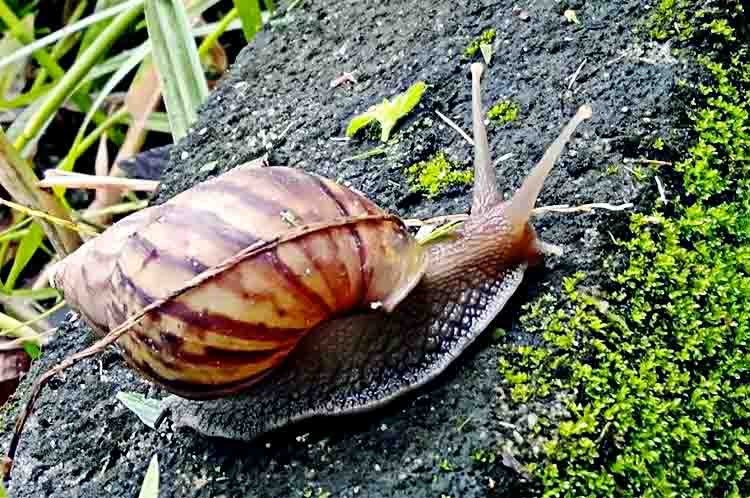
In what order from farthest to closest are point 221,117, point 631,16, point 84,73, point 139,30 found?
point 139,30, point 84,73, point 221,117, point 631,16

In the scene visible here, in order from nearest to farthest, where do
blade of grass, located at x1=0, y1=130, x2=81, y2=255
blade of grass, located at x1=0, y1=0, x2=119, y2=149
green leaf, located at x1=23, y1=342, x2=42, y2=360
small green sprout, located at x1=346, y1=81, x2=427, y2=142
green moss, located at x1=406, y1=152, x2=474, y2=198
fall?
green moss, located at x1=406, y1=152, x2=474, y2=198 → small green sprout, located at x1=346, y1=81, x2=427, y2=142 → blade of grass, located at x1=0, y1=130, x2=81, y2=255 → green leaf, located at x1=23, y1=342, x2=42, y2=360 → blade of grass, located at x1=0, y1=0, x2=119, y2=149

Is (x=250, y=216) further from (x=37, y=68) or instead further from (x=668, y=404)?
(x=37, y=68)

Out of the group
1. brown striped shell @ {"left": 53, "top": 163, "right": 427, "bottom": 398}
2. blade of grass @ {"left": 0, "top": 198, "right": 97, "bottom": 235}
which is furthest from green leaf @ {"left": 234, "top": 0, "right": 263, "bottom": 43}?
brown striped shell @ {"left": 53, "top": 163, "right": 427, "bottom": 398}

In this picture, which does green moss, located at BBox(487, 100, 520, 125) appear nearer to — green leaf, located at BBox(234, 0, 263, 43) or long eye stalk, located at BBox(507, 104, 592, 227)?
long eye stalk, located at BBox(507, 104, 592, 227)

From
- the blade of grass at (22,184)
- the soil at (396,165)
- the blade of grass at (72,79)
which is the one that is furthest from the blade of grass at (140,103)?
the soil at (396,165)

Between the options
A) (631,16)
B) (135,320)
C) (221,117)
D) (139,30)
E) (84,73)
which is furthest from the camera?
(139,30)

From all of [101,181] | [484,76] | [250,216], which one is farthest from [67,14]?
[250,216]

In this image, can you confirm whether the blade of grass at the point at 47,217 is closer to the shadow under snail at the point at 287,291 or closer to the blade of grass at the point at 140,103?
the shadow under snail at the point at 287,291
